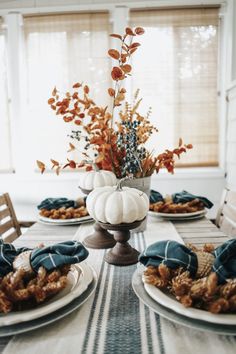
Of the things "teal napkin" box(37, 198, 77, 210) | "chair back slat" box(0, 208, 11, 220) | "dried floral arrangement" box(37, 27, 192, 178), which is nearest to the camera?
"dried floral arrangement" box(37, 27, 192, 178)

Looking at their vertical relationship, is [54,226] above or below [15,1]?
below

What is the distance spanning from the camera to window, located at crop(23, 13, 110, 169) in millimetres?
2766

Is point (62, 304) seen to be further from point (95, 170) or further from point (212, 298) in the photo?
point (95, 170)

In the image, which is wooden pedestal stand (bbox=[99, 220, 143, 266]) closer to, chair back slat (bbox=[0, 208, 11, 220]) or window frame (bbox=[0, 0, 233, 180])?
chair back slat (bbox=[0, 208, 11, 220])

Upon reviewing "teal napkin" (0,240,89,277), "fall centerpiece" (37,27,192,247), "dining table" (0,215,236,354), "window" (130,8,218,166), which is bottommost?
"dining table" (0,215,236,354)

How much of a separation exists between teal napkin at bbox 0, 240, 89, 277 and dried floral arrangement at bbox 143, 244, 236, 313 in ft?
0.58

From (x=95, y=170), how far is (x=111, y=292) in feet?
1.72

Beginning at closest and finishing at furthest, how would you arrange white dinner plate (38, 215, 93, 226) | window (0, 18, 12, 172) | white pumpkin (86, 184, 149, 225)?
white pumpkin (86, 184, 149, 225) → white dinner plate (38, 215, 93, 226) → window (0, 18, 12, 172)

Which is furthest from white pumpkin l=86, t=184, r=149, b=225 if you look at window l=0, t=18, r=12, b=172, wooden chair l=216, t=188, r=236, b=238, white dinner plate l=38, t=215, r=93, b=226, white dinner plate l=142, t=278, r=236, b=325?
window l=0, t=18, r=12, b=172

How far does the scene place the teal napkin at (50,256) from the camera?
0.63 metres

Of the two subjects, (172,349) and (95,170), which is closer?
(172,349)

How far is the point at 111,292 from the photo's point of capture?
0.70 metres

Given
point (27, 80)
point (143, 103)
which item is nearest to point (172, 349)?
point (143, 103)


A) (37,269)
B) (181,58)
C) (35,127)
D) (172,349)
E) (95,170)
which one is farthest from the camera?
(35,127)
